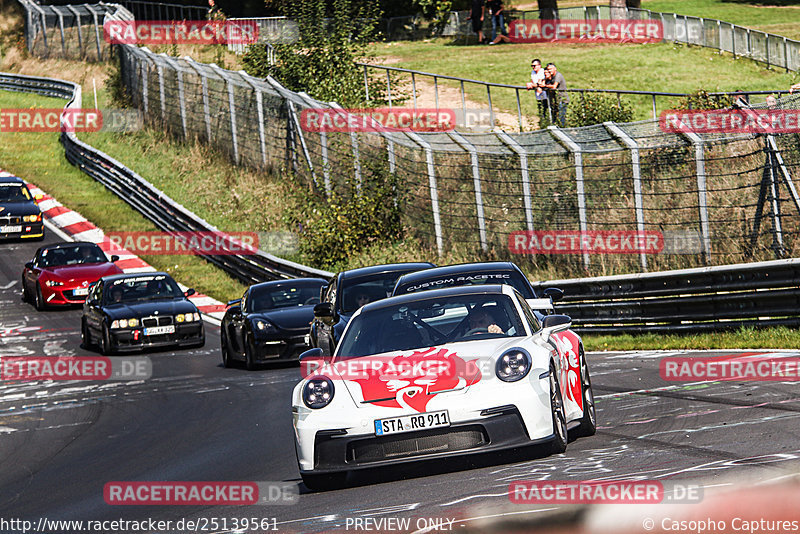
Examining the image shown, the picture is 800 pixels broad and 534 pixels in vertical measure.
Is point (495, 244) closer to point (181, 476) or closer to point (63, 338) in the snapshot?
point (63, 338)

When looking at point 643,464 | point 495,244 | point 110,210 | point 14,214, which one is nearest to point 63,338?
point 495,244

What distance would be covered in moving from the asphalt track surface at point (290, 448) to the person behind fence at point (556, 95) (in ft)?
39.1

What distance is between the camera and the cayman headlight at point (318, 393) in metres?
8.52

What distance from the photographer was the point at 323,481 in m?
8.65

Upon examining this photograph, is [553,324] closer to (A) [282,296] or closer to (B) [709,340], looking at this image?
(B) [709,340]

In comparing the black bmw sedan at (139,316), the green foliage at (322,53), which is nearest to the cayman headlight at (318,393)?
the black bmw sedan at (139,316)

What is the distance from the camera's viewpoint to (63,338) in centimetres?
2316

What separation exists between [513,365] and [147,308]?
13.5 meters

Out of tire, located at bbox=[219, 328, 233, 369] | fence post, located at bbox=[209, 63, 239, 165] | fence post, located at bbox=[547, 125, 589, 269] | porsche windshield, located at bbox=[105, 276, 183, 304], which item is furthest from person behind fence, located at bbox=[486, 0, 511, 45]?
tire, located at bbox=[219, 328, 233, 369]

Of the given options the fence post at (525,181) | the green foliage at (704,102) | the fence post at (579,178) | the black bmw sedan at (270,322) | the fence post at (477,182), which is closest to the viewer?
the black bmw sedan at (270,322)

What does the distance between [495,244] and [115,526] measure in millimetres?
15067

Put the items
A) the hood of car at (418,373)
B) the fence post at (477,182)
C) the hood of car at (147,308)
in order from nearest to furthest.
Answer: the hood of car at (418,373), the hood of car at (147,308), the fence post at (477,182)

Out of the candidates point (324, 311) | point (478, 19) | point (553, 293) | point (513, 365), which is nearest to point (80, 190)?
point (478, 19)

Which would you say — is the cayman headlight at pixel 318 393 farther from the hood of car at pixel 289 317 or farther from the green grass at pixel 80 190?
the green grass at pixel 80 190
